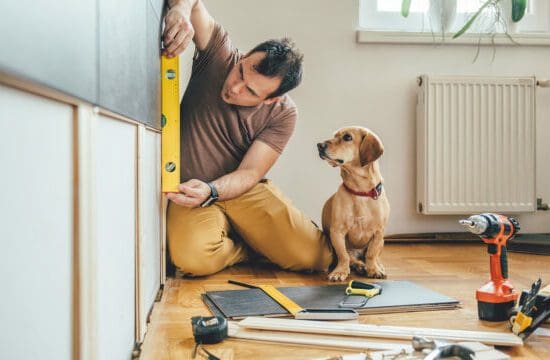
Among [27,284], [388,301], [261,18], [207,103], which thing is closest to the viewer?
[27,284]

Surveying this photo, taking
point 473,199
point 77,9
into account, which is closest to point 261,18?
point 473,199

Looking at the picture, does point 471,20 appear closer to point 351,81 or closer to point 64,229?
point 351,81

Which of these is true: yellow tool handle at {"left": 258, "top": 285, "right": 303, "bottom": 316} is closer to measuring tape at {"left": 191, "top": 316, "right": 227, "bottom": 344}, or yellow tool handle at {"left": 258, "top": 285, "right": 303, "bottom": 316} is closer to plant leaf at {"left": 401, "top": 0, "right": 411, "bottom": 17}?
measuring tape at {"left": 191, "top": 316, "right": 227, "bottom": 344}

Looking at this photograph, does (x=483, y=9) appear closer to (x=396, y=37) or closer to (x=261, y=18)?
(x=396, y=37)

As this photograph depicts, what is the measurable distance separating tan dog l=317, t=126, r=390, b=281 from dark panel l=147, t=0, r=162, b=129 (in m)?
0.77

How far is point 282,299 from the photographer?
5.07 ft

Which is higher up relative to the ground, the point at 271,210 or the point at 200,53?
the point at 200,53

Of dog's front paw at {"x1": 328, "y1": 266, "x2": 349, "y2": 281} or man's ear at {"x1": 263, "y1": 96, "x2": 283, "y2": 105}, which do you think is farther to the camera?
man's ear at {"x1": 263, "y1": 96, "x2": 283, "y2": 105}

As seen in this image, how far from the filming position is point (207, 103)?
2.04 metres

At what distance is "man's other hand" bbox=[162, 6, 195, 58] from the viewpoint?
60.4 inches

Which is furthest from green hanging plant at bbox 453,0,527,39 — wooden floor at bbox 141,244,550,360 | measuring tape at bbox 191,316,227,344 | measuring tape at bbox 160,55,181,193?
measuring tape at bbox 191,316,227,344

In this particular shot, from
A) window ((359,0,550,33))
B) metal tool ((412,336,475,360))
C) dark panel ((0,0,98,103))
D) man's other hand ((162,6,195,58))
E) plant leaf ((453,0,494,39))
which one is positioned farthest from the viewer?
window ((359,0,550,33))

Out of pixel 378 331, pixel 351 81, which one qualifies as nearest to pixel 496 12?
pixel 351 81

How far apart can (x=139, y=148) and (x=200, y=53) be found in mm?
973
